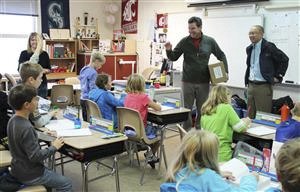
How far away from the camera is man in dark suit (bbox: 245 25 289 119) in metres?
4.65

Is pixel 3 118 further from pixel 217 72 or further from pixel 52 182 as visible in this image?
pixel 217 72

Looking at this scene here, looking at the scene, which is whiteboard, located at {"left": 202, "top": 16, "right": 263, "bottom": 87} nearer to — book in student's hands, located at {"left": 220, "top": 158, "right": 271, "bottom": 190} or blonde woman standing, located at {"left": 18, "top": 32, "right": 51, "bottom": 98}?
blonde woman standing, located at {"left": 18, "top": 32, "right": 51, "bottom": 98}

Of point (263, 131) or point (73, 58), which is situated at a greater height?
point (73, 58)

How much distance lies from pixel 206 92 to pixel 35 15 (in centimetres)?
514

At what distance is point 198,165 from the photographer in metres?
1.80

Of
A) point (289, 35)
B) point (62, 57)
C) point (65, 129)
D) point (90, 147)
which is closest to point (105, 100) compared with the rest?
point (65, 129)

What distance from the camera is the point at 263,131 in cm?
313

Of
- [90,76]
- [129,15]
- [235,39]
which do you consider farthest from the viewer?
[129,15]

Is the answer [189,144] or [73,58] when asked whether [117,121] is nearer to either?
[189,144]

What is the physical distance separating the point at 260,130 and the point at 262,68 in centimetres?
173

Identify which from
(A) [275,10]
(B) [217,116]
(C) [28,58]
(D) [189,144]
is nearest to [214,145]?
(D) [189,144]

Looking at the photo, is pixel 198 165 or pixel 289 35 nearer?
pixel 198 165

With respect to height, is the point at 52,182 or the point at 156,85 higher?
the point at 156,85

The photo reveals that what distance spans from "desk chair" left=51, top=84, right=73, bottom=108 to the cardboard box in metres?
2.46
